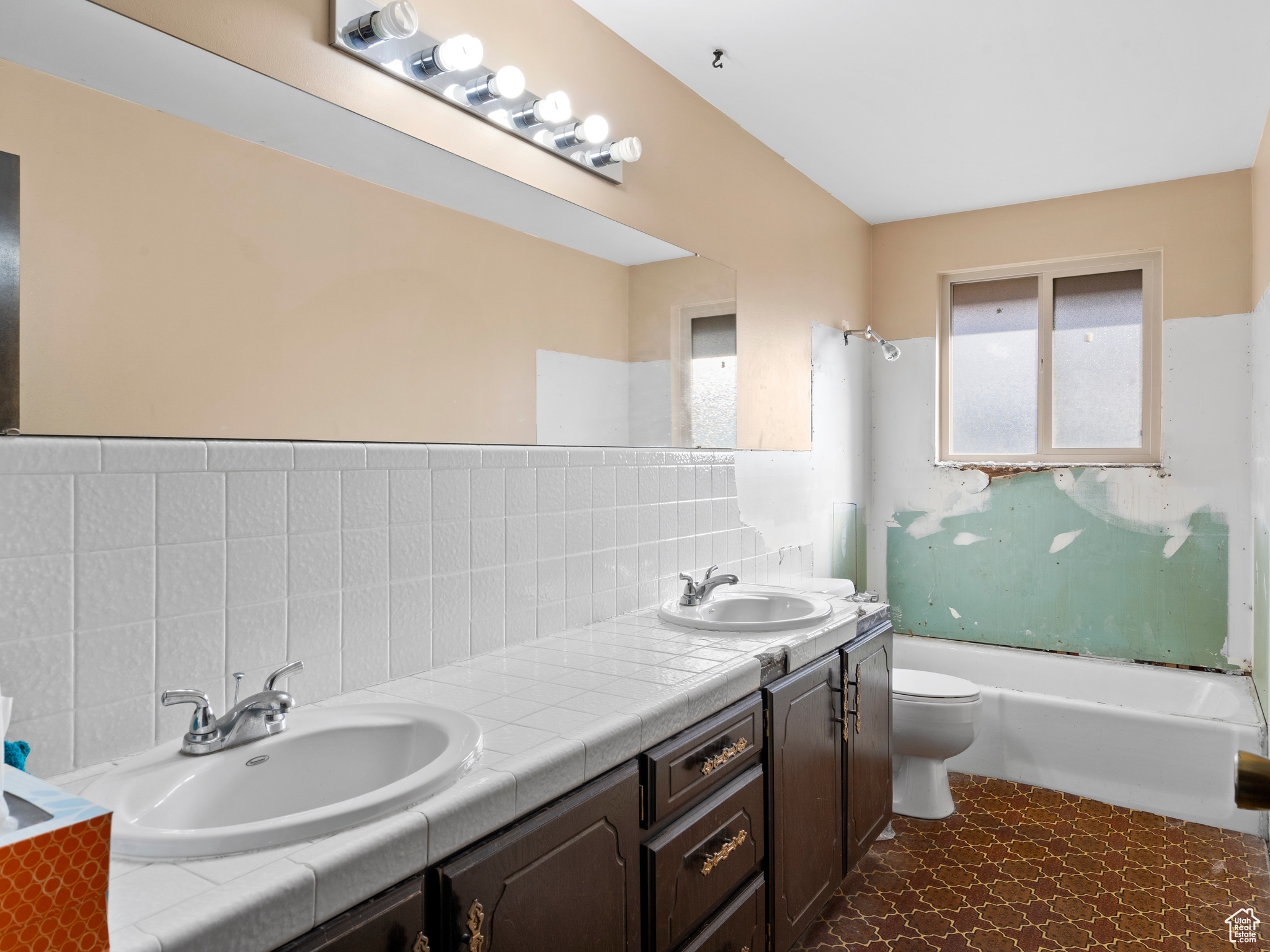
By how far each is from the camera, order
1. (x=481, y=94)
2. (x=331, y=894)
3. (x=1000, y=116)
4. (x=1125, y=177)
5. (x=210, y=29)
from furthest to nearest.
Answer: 1. (x=1125, y=177)
2. (x=1000, y=116)
3. (x=481, y=94)
4. (x=210, y=29)
5. (x=331, y=894)

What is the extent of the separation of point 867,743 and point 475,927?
1517 millimetres

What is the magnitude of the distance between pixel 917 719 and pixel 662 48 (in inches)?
89.0

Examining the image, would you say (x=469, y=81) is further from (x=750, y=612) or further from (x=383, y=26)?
(x=750, y=612)

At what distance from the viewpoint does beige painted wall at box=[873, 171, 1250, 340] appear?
3.21m

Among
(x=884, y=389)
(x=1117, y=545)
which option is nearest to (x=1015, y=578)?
(x=1117, y=545)

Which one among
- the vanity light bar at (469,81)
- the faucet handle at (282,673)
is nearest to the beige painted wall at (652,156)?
the vanity light bar at (469,81)

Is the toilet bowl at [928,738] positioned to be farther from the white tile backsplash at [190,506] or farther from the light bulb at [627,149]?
the white tile backsplash at [190,506]

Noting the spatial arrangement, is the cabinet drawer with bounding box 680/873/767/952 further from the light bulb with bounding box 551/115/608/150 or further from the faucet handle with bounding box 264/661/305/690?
the light bulb with bounding box 551/115/608/150

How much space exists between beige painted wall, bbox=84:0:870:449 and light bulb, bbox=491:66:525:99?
0.09 m

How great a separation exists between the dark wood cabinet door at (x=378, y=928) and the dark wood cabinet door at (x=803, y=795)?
3.15 feet

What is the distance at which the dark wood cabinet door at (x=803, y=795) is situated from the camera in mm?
1762

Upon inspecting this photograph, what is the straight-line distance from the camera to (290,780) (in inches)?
45.5

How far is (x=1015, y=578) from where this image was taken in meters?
3.62

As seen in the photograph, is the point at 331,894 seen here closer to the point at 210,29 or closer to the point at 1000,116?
the point at 210,29
